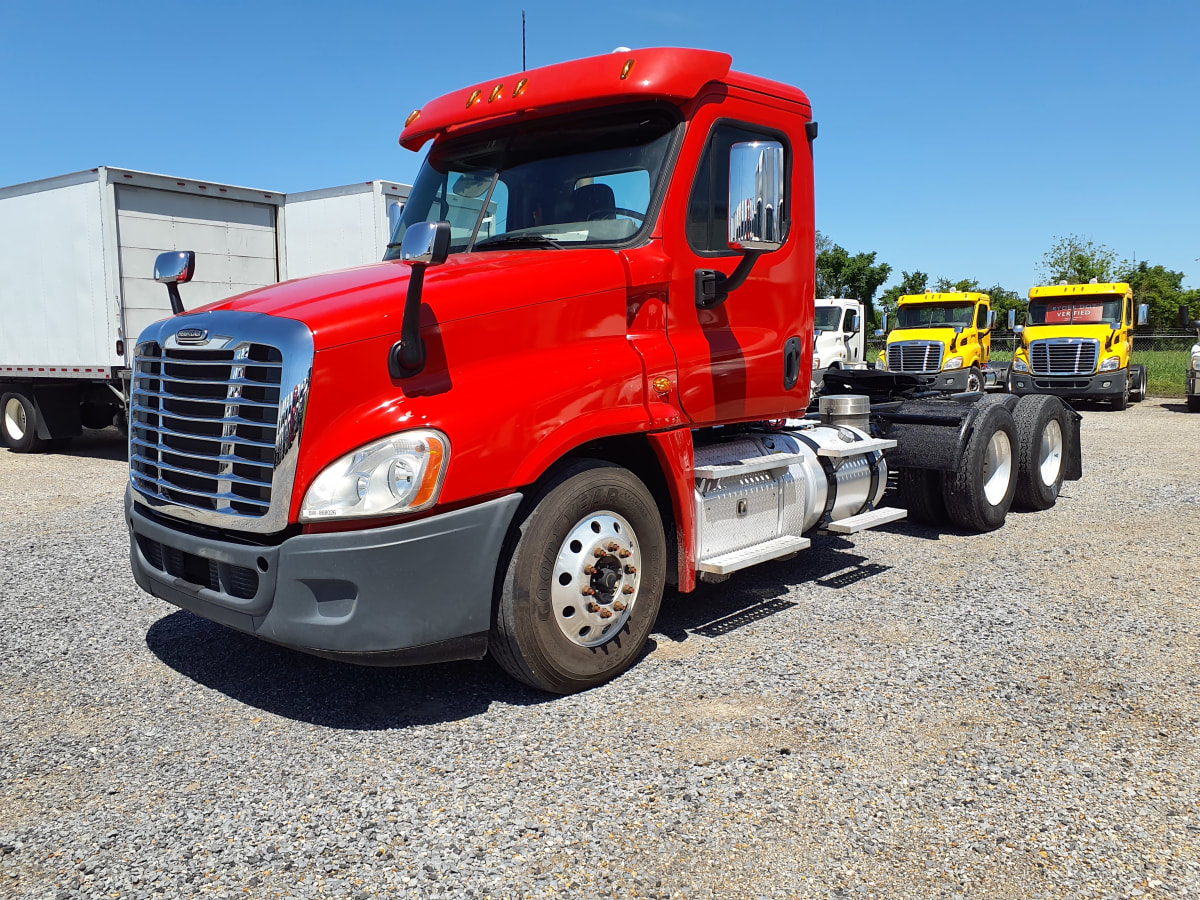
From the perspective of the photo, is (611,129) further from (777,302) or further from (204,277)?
(204,277)

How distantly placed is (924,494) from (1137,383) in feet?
61.1

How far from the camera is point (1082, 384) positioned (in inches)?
842

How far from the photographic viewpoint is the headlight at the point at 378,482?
361 cm

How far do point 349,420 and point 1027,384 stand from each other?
21700mm

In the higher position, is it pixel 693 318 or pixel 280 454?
pixel 693 318

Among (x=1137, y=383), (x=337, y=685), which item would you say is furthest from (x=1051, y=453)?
(x=1137, y=383)

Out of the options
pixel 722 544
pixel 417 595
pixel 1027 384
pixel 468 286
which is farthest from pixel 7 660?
pixel 1027 384

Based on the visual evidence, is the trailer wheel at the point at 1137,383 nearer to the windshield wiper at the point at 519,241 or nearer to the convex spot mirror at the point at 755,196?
the convex spot mirror at the point at 755,196

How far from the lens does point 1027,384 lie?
22.4 metres

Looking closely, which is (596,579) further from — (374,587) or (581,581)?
(374,587)

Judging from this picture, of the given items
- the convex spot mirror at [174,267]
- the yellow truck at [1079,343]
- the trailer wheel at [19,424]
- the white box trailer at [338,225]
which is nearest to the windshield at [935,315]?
the yellow truck at [1079,343]

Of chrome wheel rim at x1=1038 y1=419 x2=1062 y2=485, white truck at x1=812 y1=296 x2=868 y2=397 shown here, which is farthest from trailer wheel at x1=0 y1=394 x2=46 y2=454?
white truck at x1=812 y1=296 x2=868 y2=397

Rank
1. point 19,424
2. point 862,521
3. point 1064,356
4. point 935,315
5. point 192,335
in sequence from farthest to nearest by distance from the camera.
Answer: point 935,315 < point 1064,356 < point 19,424 < point 862,521 < point 192,335

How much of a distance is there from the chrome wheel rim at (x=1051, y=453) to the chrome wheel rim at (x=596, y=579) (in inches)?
230
